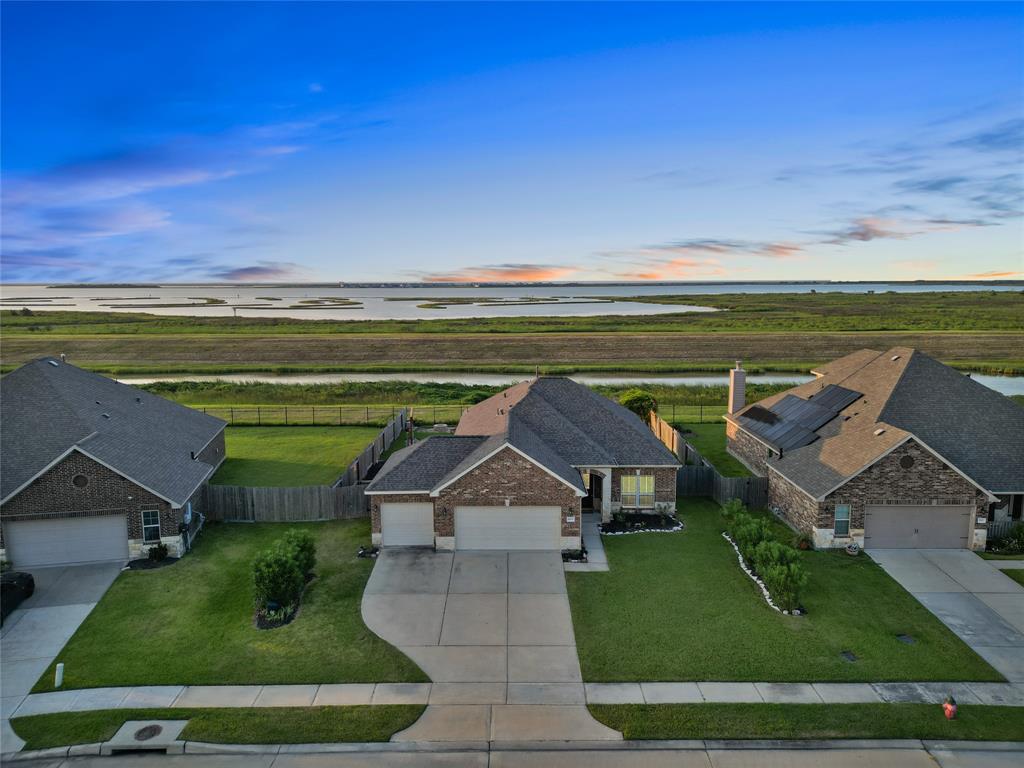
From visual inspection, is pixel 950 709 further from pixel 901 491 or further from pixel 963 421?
pixel 963 421

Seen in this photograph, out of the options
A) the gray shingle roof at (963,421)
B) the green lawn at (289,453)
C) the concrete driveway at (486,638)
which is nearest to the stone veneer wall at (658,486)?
the concrete driveway at (486,638)

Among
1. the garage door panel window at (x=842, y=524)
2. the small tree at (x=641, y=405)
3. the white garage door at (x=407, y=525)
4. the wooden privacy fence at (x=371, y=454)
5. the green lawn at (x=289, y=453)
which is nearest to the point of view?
the garage door panel window at (x=842, y=524)

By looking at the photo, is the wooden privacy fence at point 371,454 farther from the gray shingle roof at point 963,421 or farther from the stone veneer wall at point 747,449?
the gray shingle roof at point 963,421

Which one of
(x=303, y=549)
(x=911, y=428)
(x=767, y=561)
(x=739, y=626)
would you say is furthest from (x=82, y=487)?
(x=911, y=428)

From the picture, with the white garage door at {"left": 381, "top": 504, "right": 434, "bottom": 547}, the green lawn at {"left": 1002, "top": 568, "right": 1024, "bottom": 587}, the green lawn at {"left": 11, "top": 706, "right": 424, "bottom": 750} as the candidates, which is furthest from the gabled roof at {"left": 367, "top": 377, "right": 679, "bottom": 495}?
the green lawn at {"left": 1002, "top": 568, "right": 1024, "bottom": 587}

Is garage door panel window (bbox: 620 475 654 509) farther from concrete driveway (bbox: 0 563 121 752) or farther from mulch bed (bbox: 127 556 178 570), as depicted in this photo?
concrete driveway (bbox: 0 563 121 752)

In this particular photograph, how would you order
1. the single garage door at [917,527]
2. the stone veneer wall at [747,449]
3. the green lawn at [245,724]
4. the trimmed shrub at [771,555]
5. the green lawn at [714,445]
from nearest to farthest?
the green lawn at [245,724], the trimmed shrub at [771,555], the single garage door at [917,527], the stone veneer wall at [747,449], the green lawn at [714,445]
